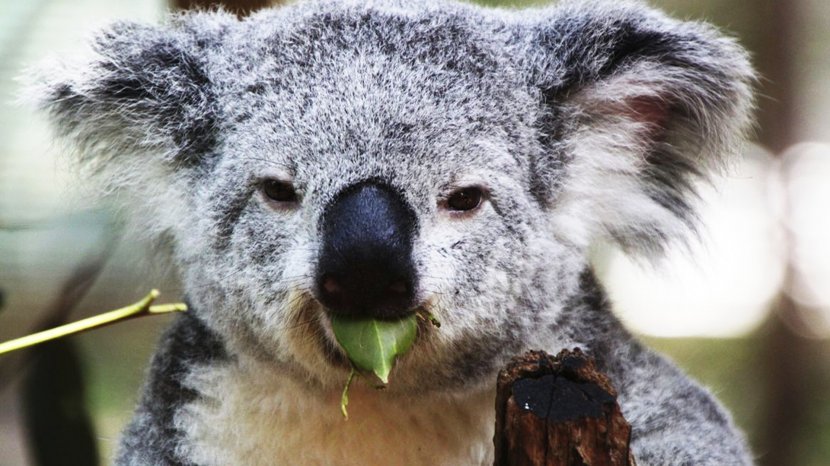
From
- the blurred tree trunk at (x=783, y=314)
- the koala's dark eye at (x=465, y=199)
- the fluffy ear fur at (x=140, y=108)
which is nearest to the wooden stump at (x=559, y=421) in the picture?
the koala's dark eye at (x=465, y=199)

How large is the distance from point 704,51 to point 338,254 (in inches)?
44.4

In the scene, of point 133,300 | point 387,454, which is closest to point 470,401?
point 387,454

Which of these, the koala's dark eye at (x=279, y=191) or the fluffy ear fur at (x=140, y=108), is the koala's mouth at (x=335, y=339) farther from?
the fluffy ear fur at (x=140, y=108)

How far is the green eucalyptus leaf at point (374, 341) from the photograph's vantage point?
1709 millimetres

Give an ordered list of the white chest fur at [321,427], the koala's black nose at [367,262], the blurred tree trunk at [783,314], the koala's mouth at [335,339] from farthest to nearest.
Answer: the blurred tree trunk at [783,314] → the white chest fur at [321,427] → the koala's mouth at [335,339] → the koala's black nose at [367,262]

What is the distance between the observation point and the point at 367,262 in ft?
5.45

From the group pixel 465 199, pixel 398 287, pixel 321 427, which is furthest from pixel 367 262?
pixel 321 427

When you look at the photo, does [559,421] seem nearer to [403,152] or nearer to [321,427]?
[403,152]

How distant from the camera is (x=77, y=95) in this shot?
2291 millimetres

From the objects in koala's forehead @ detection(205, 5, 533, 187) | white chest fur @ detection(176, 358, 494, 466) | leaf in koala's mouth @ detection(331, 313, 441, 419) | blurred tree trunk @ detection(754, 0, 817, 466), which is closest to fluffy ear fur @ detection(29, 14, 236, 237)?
koala's forehead @ detection(205, 5, 533, 187)

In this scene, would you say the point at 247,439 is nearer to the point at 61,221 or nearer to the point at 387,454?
the point at 387,454

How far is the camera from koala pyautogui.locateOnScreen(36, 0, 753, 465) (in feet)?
6.24

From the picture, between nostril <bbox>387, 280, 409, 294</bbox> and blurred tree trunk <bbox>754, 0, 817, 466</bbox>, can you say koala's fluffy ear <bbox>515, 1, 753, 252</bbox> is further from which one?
blurred tree trunk <bbox>754, 0, 817, 466</bbox>

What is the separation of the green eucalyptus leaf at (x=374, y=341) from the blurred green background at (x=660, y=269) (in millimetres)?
988
